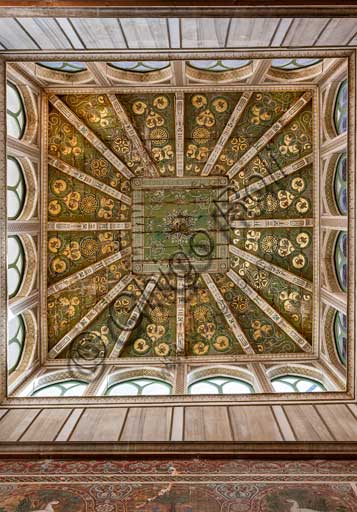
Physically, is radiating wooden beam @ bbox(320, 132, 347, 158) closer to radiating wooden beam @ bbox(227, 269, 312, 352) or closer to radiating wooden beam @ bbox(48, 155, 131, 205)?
radiating wooden beam @ bbox(227, 269, 312, 352)

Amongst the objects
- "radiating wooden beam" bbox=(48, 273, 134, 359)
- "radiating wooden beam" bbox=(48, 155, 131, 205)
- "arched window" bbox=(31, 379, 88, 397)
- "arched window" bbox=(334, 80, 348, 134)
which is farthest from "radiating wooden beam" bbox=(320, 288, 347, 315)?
"arched window" bbox=(31, 379, 88, 397)

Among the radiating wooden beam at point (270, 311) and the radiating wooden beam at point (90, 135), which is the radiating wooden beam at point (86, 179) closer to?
the radiating wooden beam at point (90, 135)

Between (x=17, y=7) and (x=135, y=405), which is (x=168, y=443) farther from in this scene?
(x=17, y=7)

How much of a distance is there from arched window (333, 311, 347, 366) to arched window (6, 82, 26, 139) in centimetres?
863

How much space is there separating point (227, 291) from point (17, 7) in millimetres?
7990

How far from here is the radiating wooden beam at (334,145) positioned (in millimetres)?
8625

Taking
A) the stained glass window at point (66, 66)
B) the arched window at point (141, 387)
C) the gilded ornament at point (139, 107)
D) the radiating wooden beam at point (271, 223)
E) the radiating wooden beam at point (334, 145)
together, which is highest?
the stained glass window at point (66, 66)

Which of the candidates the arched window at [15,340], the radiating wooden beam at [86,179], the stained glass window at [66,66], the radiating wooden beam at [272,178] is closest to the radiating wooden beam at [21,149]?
the radiating wooden beam at [86,179]

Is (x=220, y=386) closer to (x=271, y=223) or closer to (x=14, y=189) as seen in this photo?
(x=271, y=223)

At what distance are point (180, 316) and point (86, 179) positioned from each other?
4.50 metres

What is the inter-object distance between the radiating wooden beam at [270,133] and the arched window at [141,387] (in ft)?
18.7

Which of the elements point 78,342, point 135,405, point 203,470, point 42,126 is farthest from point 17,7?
point 78,342

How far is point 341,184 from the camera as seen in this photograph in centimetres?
928

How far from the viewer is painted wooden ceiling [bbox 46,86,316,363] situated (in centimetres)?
1061
